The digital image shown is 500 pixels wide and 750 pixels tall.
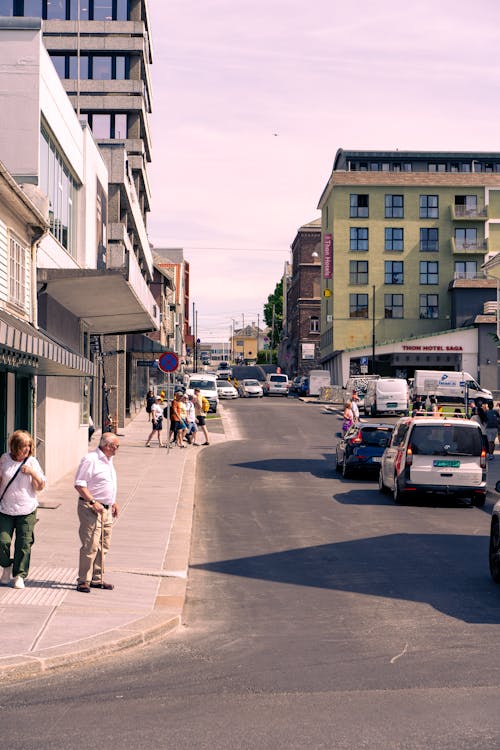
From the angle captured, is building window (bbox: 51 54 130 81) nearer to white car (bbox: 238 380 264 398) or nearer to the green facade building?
white car (bbox: 238 380 264 398)

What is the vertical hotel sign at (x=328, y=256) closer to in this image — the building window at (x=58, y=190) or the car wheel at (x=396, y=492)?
the building window at (x=58, y=190)

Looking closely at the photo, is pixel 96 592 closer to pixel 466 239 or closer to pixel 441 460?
pixel 441 460

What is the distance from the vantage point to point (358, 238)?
303 ft

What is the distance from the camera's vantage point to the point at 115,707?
705cm

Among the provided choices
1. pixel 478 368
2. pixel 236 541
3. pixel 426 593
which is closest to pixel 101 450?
pixel 426 593

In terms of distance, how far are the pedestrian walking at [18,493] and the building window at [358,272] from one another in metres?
82.6

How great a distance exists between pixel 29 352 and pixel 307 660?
6857mm

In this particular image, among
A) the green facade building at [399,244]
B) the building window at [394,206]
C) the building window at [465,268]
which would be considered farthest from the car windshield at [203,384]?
the building window at [465,268]

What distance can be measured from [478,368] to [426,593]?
74236 mm

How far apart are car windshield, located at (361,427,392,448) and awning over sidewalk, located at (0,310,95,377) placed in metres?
8.77

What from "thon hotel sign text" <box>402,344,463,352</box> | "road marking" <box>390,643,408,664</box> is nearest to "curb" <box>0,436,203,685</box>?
"road marking" <box>390,643,408,664</box>

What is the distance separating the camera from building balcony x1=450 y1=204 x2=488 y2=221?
298ft

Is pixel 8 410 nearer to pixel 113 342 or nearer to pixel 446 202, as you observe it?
pixel 113 342

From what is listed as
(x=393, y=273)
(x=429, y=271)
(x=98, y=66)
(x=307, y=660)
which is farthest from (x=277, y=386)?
(x=307, y=660)
